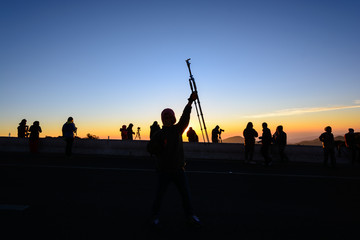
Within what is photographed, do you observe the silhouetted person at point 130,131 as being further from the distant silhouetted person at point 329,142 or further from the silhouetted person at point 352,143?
the silhouetted person at point 352,143

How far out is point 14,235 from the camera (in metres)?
3.16

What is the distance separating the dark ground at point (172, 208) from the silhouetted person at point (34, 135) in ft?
24.8

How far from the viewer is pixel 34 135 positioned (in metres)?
14.2

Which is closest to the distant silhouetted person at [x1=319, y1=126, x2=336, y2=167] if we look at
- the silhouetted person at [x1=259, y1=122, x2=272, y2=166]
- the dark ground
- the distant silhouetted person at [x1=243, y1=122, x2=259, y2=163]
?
the silhouetted person at [x1=259, y1=122, x2=272, y2=166]

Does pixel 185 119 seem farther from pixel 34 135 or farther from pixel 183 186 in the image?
Result: pixel 34 135

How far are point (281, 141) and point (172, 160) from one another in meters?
10.7

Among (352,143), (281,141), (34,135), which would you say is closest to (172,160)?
(281,141)

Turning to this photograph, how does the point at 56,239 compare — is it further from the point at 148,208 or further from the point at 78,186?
the point at 78,186

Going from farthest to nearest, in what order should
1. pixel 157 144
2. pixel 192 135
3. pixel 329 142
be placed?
pixel 192 135, pixel 329 142, pixel 157 144

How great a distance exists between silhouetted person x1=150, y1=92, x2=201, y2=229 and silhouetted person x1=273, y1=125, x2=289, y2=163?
10.5 m

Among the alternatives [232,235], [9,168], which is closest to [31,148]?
[9,168]

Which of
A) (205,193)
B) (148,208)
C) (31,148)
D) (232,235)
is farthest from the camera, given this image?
(31,148)

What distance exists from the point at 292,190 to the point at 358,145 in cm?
863

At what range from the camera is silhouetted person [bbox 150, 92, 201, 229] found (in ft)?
11.6
